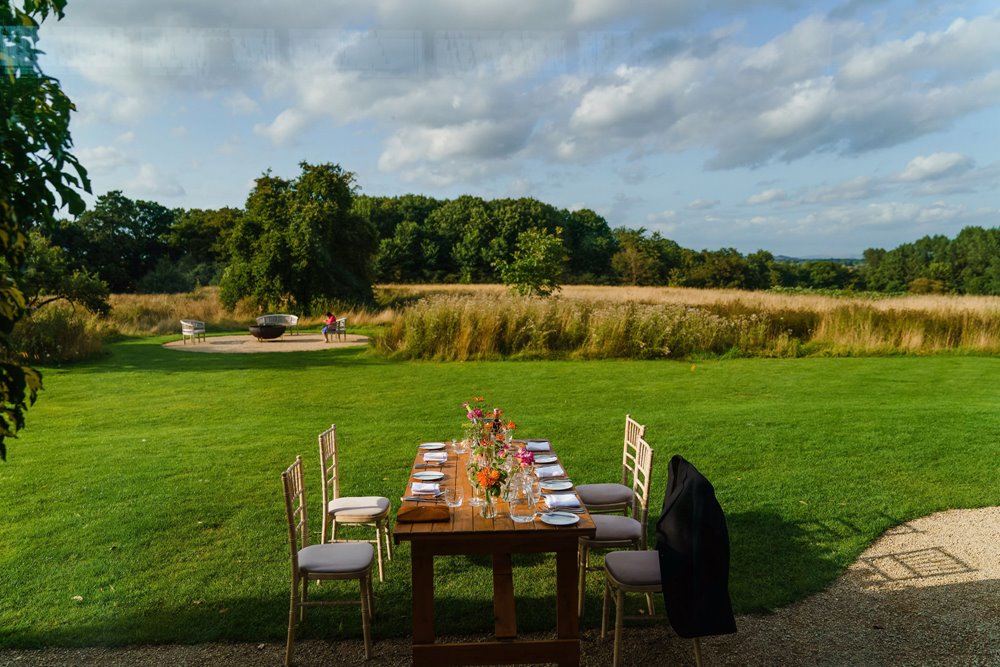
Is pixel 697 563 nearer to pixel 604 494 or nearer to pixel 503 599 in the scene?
pixel 503 599

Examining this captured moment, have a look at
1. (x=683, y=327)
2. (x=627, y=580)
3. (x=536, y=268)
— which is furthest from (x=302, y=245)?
(x=627, y=580)

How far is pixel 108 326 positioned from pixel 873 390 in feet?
49.7

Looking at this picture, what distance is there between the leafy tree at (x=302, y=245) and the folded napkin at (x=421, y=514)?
1830cm

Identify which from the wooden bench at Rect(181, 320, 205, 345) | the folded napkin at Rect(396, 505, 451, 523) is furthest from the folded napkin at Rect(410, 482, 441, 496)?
the wooden bench at Rect(181, 320, 205, 345)

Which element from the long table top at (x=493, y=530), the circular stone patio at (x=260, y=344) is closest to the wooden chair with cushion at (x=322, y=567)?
the long table top at (x=493, y=530)

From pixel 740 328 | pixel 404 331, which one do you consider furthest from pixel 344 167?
pixel 740 328

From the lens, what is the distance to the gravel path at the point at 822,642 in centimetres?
350

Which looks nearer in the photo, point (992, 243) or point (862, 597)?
point (862, 597)

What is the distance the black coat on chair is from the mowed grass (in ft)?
2.89

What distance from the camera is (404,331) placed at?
1436cm

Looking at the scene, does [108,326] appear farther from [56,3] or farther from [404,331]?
[56,3]

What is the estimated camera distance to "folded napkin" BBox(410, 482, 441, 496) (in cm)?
387

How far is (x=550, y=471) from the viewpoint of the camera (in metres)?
4.29

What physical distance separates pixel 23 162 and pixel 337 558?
2.27m
